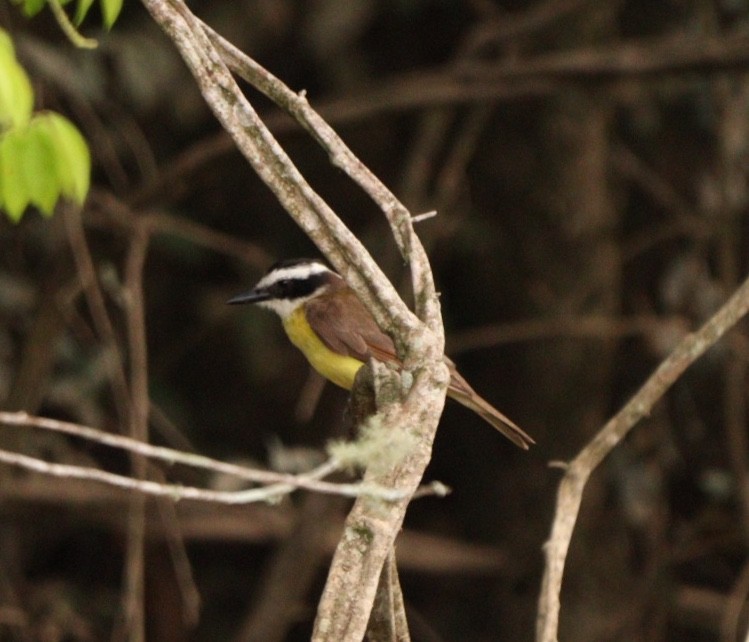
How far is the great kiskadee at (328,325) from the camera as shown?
4757 mm

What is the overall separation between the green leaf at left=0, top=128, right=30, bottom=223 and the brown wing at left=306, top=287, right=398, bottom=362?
2.17 metres

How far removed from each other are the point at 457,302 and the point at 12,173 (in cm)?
461

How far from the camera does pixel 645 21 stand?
707cm

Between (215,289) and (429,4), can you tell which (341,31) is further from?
(215,289)

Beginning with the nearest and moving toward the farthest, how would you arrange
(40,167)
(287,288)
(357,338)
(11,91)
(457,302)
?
(11,91) → (40,167) → (357,338) → (287,288) → (457,302)

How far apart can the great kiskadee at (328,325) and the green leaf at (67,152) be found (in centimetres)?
208

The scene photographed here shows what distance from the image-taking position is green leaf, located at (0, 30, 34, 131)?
206 cm

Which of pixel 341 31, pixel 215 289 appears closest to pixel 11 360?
pixel 215 289

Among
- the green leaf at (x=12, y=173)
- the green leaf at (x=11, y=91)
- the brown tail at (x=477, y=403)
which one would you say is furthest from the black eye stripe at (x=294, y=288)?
the green leaf at (x=11, y=91)

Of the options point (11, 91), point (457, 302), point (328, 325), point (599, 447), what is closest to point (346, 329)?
point (328, 325)

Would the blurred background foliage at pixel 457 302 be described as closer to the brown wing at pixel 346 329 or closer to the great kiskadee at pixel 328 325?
the great kiskadee at pixel 328 325

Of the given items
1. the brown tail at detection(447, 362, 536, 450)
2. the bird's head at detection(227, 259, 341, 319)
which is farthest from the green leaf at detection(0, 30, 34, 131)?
the bird's head at detection(227, 259, 341, 319)

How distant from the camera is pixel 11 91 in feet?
6.84

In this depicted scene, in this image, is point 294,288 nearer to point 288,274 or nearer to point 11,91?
point 288,274
